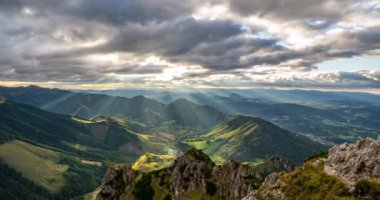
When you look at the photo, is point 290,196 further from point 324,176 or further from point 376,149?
point 376,149

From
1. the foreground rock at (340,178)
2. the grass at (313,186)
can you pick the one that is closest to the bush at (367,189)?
the foreground rock at (340,178)

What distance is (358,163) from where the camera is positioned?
147 m

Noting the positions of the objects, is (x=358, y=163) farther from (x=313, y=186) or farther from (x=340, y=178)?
(x=313, y=186)

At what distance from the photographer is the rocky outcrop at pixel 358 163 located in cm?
14275

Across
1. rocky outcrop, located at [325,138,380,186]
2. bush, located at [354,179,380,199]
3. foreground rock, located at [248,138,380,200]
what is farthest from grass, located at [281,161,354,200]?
rocky outcrop, located at [325,138,380,186]

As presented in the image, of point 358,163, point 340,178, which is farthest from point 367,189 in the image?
point 340,178

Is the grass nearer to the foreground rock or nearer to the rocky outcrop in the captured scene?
the foreground rock

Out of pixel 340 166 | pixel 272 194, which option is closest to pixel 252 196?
pixel 272 194

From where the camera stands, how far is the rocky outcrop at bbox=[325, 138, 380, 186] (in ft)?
468

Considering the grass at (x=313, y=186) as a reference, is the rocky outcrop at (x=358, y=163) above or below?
above

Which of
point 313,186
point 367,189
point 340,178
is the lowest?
point 313,186

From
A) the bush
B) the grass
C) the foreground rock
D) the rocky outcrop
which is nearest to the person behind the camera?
the bush

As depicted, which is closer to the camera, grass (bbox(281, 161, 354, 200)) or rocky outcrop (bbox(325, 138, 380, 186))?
grass (bbox(281, 161, 354, 200))

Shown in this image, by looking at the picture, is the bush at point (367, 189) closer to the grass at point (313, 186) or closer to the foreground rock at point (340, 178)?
the foreground rock at point (340, 178)
